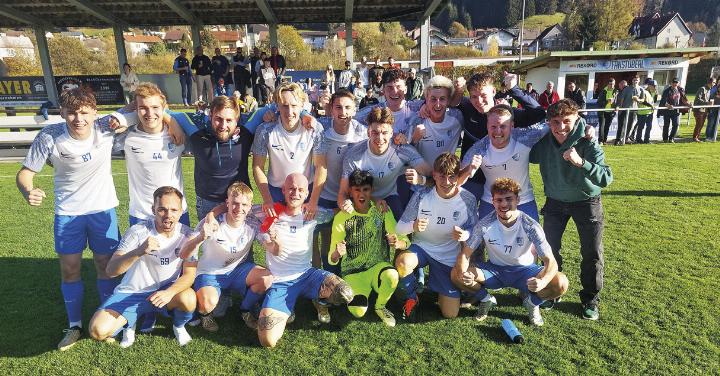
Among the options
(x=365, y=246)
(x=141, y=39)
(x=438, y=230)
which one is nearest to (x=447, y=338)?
(x=438, y=230)

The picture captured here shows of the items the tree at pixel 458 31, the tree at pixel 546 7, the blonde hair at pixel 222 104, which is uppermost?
the tree at pixel 546 7

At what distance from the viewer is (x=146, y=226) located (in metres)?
3.53

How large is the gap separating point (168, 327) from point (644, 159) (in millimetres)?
10814

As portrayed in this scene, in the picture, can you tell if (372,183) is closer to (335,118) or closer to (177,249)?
(335,118)

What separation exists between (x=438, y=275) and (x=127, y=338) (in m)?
2.59

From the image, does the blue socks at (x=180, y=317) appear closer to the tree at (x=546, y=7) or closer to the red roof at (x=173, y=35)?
the red roof at (x=173, y=35)

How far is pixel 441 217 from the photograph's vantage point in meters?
3.87

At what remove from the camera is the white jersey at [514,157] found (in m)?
3.99

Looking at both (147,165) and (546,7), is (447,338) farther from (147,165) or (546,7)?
(546,7)

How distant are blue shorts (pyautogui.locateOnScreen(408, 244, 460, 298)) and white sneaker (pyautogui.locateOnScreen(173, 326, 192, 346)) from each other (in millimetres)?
1995

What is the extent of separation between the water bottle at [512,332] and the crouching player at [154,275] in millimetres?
2497

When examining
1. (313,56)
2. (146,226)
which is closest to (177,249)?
(146,226)

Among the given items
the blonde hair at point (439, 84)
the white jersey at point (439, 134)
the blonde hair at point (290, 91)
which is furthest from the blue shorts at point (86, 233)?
the blonde hair at point (439, 84)

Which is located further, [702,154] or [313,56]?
[313,56]
